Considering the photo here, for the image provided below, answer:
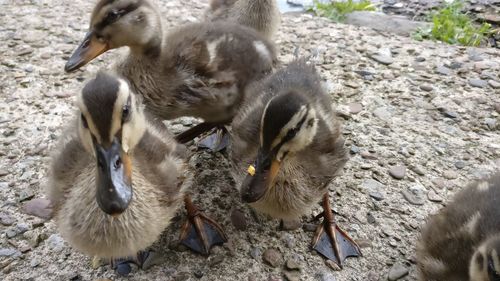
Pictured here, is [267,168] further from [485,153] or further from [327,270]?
[485,153]

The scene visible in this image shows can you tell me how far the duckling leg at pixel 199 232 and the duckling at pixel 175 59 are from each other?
19.2 inches

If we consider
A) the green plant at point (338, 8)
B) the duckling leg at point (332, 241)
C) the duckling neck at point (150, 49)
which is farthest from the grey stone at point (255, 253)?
the green plant at point (338, 8)

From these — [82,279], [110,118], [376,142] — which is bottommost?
[82,279]

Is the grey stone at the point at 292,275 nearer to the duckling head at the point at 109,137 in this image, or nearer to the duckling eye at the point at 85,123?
the duckling head at the point at 109,137

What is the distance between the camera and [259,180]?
5.84 ft

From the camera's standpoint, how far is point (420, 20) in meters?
4.03

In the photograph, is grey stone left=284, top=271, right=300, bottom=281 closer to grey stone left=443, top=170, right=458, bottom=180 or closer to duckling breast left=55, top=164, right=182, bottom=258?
duckling breast left=55, top=164, right=182, bottom=258

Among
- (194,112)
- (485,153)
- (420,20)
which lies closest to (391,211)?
(485,153)

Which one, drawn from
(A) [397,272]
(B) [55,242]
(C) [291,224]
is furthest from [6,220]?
(A) [397,272]

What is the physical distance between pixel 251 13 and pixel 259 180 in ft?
5.12

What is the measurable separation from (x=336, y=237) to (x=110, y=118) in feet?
3.63

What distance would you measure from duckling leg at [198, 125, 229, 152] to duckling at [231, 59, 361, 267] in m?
0.47

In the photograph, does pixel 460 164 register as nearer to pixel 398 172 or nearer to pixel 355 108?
pixel 398 172

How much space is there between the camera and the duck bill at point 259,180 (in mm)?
1771
